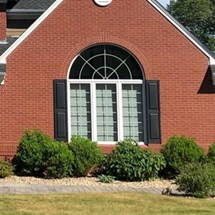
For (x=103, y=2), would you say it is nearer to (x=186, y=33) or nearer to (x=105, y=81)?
(x=105, y=81)

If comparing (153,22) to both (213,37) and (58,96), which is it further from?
(213,37)

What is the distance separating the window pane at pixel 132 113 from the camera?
16.2m

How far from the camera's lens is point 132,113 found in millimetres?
16156

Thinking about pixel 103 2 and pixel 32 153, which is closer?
pixel 32 153

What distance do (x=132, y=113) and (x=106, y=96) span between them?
3.23 feet

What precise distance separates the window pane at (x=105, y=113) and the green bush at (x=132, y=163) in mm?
1290

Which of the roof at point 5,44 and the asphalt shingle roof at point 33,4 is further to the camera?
the asphalt shingle roof at point 33,4

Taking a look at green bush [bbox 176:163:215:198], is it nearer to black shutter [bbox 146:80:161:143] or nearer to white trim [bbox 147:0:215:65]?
black shutter [bbox 146:80:161:143]

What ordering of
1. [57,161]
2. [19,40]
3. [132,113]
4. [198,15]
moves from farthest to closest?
1. [198,15]
2. [132,113]
3. [19,40]
4. [57,161]

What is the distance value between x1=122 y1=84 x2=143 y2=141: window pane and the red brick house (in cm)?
3

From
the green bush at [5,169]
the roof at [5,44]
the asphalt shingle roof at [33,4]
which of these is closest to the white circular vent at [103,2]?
the asphalt shingle roof at [33,4]

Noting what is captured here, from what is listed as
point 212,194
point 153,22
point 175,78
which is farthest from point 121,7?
point 212,194

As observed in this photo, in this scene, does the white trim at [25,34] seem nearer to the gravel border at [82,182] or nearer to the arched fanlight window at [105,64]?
the arched fanlight window at [105,64]

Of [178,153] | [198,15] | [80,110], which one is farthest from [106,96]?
[198,15]
